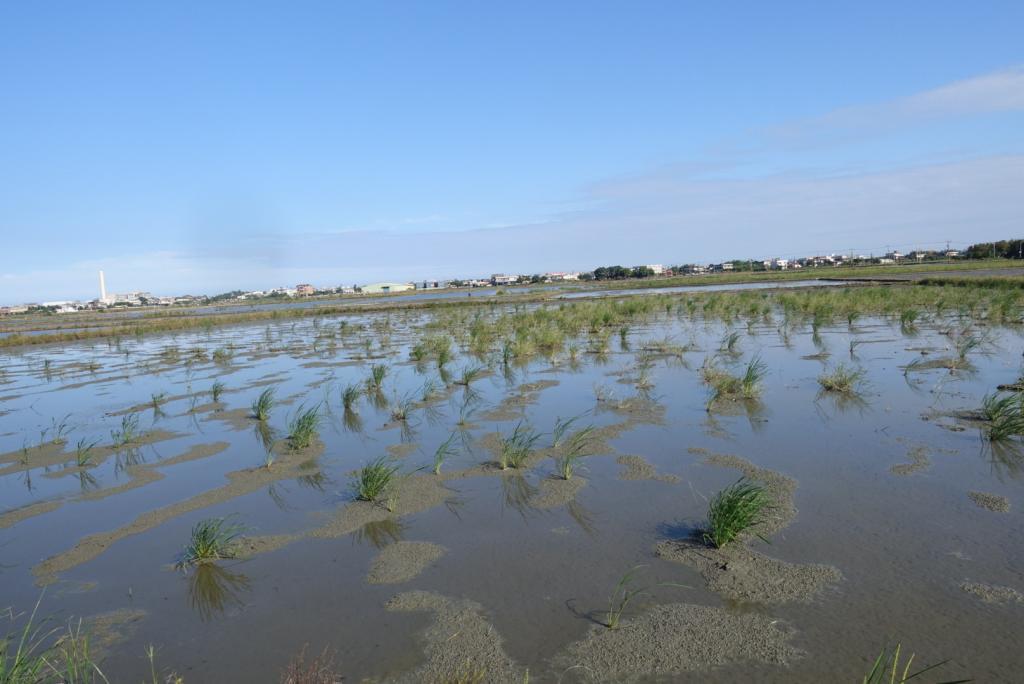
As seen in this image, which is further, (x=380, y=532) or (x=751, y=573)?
(x=380, y=532)

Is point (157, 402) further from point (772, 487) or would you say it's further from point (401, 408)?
point (772, 487)

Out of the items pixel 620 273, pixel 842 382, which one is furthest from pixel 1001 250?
pixel 842 382

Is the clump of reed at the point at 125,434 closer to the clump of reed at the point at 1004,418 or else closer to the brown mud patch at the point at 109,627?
the brown mud patch at the point at 109,627

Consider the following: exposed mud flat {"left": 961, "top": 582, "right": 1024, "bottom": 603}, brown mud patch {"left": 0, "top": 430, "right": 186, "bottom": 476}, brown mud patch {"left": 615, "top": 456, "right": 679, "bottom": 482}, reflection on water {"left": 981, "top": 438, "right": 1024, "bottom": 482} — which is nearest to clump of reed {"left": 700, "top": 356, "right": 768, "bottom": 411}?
brown mud patch {"left": 615, "top": 456, "right": 679, "bottom": 482}

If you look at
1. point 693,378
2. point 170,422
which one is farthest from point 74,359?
point 693,378

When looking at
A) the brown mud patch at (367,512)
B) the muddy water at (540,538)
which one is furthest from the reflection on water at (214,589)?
the brown mud patch at (367,512)

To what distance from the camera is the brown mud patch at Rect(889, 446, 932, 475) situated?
664 cm

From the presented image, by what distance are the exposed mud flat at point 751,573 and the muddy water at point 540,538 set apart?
5 centimetres

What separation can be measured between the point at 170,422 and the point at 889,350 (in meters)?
16.5

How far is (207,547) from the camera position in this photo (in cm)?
552

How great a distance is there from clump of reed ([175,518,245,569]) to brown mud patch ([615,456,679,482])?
4319mm

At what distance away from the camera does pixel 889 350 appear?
14680 millimetres

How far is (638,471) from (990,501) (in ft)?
11.4

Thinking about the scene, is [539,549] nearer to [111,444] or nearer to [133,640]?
[133,640]
